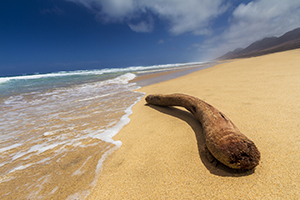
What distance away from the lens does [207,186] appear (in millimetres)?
1167

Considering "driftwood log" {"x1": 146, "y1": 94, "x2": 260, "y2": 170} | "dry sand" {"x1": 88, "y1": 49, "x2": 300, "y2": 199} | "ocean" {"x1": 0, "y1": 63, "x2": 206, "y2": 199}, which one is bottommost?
"ocean" {"x1": 0, "y1": 63, "x2": 206, "y2": 199}

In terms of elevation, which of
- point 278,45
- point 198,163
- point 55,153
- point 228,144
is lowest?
point 55,153

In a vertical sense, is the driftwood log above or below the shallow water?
above

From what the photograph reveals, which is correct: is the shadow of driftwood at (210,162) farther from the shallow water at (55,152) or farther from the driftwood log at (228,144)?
the shallow water at (55,152)

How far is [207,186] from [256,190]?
1.23 ft

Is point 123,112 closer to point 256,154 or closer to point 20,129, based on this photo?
point 20,129

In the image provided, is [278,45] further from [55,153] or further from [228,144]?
[55,153]

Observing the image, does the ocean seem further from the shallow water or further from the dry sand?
the dry sand

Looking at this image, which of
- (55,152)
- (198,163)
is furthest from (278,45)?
(55,152)

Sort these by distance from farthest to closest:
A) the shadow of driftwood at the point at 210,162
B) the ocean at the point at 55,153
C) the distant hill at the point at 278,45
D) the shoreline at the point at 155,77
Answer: the distant hill at the point at 278,45 < the shoreline at the point at 155,77 < the ocean at the point at 55,153 < the shadow of driftwood at the point at 210,162

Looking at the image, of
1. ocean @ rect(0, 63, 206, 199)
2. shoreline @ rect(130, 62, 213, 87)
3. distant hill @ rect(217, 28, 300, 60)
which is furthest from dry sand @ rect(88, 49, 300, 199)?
distant hill @ rect(217, 28, 300, 60)

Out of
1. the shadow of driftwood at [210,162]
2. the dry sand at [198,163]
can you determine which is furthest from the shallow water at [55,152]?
the shadow of driftwood at [210,162]

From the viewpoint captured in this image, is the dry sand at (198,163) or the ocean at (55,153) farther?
the ocean at (55,153)

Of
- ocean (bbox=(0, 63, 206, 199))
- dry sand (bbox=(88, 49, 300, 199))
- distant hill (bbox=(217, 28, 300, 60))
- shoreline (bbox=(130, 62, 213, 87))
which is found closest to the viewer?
dry sand (bbox=(88, 49, 300, 199))
